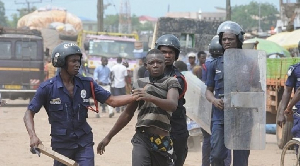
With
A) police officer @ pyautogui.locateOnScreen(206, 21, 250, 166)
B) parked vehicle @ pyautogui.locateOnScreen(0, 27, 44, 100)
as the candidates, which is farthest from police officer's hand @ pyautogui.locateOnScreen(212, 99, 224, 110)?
parked vehicle @ pyautogui.locateOnScreen(0, 27, 44, 100)

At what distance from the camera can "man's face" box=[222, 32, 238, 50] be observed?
27.7 feet

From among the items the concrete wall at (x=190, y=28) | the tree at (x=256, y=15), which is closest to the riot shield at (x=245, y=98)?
the concrete wall at (x=190, y=28)

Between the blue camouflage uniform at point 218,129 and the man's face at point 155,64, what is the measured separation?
1.71 meters

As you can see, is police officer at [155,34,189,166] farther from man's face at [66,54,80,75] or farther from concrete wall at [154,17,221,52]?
concrete wall at [154,17,221,52]

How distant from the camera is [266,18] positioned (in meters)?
136

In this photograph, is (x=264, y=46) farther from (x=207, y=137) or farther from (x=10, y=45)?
(x=207, y=137)

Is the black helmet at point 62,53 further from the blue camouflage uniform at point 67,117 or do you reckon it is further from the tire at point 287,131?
the tire at point 287,131

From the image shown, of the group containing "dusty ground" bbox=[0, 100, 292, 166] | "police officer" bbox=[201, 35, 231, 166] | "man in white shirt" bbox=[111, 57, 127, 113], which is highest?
"police officer" bbox=[201, 35, 231, 166]

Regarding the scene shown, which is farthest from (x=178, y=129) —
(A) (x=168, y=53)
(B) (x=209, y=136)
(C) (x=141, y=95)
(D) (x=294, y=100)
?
(B) (x=209, y=136)

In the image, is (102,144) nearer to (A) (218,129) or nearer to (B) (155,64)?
(B) (155,64)

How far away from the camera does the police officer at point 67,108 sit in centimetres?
718

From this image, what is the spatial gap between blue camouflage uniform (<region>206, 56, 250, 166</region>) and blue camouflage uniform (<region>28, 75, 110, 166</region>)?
5.62ft

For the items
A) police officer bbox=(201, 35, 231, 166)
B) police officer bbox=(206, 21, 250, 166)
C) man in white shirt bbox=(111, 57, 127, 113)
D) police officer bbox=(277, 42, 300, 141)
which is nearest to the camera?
police officer bbox=(206, 21, 250, 166)

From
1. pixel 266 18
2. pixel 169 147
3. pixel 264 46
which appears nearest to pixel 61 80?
pixel 169 147
